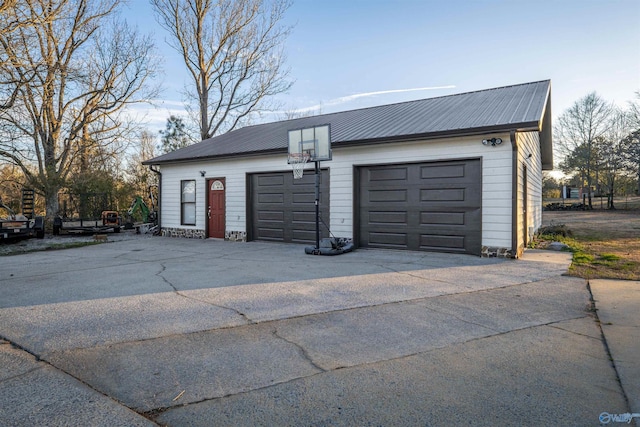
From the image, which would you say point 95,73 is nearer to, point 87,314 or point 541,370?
point 87,314

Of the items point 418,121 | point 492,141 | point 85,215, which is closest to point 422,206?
point 492,141

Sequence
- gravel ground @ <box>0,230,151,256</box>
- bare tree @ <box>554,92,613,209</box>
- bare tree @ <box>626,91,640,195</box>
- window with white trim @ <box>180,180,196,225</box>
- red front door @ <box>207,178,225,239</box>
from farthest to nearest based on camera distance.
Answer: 1. bare tree @ <box>554,92,613,209</box>
2. bare tree @ <box>626,91,640,195</box>
3. window with white trim @ <box>180,180,196,225</box>
4. red front door @ <box>207,178,225,239</box>
5. gravel ground @ <box>0,230,151,256</box>

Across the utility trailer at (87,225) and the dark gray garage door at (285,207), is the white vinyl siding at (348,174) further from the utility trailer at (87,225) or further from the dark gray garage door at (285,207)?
the utility trailer at (87,225)

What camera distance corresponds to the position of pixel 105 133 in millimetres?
18328

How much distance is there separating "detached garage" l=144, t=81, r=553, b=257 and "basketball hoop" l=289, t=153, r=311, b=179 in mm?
531

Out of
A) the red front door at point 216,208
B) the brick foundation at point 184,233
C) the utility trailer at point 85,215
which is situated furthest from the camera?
the utility trailer at point 85,215

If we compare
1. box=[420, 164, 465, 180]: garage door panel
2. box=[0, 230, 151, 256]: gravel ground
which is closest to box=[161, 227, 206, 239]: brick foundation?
box=[0, 230, 151, 256]: gravel ground

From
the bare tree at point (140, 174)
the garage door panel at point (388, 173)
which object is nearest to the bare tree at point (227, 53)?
the bare tree at point (140, 174)

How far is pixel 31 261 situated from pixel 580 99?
3720 centimetres

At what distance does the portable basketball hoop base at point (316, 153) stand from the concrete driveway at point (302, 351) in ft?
9.60

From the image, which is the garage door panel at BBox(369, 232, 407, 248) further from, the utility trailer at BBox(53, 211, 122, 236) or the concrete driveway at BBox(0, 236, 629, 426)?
the utility trailer at BBox(53, 211, 122, 236)

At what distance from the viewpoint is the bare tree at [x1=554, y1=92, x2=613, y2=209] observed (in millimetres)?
30953

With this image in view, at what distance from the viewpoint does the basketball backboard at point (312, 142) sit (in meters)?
9.68

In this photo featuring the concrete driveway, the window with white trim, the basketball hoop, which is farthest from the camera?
the window with white trim
